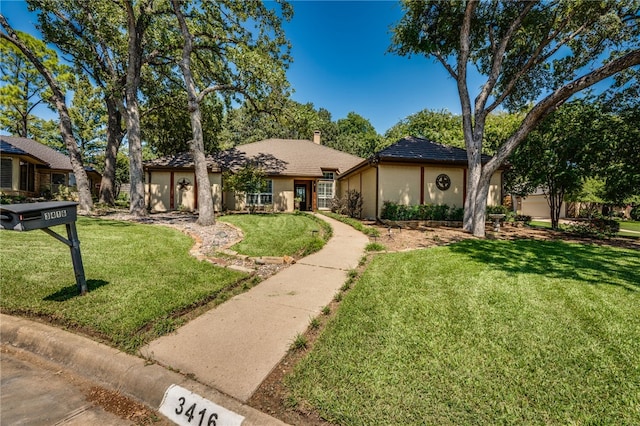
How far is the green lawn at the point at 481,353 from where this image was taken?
188 cm

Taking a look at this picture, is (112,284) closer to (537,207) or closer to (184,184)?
(184,184)

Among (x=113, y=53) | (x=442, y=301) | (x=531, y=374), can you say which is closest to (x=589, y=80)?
(x=442, y=301)

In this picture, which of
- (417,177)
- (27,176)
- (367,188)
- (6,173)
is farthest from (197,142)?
(27,176)

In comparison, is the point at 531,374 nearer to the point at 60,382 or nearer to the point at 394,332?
the point at 394,332

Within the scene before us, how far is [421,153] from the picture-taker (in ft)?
42.1

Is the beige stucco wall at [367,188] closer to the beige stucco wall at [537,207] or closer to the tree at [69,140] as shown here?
the tree at [69,140]

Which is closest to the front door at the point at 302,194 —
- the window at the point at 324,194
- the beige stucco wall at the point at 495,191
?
the window at the point at 324,194

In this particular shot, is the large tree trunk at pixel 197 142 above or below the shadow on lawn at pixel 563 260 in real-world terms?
above

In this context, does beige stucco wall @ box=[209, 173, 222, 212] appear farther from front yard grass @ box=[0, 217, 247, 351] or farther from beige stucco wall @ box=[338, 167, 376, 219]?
front yard grass @ box=[0, 217, 247, 351]

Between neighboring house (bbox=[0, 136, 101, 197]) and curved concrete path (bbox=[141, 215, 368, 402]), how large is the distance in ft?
74.5

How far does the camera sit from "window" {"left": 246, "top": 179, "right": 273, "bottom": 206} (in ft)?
59.7

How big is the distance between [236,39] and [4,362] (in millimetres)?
12666

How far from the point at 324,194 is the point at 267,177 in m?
4.33

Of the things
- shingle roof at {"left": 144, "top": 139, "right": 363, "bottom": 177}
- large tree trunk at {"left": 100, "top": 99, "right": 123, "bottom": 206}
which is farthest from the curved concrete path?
large tree trunk at {"left": 100, "top": 99, "right": 123, "bottom": 206}
